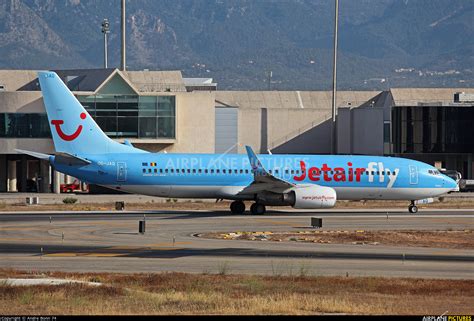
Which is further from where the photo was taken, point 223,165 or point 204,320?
point 223,165

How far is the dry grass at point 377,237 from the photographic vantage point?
162ft

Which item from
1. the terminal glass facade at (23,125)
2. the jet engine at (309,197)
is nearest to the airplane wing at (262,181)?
the jet engine at (309,197)

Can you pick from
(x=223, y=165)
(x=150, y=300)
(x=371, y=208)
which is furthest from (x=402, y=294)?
(x=371, y=208)

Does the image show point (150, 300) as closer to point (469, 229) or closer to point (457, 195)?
point (469, 229)

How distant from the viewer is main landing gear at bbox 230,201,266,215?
218ft

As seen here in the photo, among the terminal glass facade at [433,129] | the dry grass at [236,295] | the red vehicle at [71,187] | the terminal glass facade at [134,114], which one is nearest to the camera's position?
the dry grass at [236,295]

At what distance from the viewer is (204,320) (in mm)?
25375

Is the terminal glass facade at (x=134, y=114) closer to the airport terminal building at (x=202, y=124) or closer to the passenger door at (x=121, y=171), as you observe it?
the airport terminal building at (x=202, y=124)

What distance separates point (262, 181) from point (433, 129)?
140 feet

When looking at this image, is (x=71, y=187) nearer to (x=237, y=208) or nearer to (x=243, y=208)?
(x=237, y=208)

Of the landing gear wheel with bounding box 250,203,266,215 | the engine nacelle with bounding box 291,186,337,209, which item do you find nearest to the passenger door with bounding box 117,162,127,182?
the landing gear wheel with bounding box 250,203,266,215

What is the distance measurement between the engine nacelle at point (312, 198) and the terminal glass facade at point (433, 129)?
41400 mm

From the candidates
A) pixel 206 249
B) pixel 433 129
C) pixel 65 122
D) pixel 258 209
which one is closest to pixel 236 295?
pixel 206 249

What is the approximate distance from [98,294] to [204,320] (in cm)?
665
